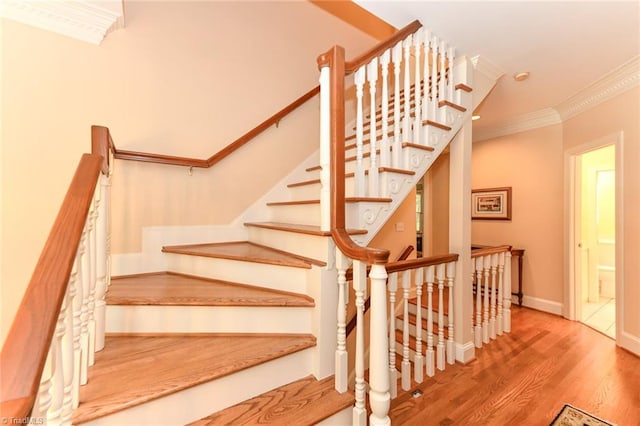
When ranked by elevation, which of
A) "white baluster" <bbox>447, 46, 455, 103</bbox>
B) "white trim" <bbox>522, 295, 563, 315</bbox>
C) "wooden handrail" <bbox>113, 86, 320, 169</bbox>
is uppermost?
"white baluster" <bbox>447, 46, 455, 103</bbox>

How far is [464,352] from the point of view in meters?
2.21

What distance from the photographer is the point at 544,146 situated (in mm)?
3512

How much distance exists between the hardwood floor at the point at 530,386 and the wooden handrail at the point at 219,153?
221cm

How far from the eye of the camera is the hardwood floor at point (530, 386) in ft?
5.41

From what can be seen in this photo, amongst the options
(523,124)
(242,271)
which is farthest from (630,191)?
(242,271)

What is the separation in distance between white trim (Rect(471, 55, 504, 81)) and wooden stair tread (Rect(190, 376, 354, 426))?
8.59ft

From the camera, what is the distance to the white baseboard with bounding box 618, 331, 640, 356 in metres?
2.37

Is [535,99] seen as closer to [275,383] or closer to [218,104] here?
[218,104]

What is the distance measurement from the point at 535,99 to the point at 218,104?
3.38 meters

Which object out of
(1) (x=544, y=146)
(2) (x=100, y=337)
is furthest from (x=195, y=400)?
(1) (x=544, y=146)

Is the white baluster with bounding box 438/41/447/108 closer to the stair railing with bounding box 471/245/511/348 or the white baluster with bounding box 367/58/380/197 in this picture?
the white baluster with bounding box 367/58/380/197

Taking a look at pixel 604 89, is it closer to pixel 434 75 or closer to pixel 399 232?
pixel 434 75

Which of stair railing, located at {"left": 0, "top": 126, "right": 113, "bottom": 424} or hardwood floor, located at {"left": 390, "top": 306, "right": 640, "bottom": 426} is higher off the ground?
stair railing, located at {"left": 0, "top": 126, "right": 113, "bottom": 424}

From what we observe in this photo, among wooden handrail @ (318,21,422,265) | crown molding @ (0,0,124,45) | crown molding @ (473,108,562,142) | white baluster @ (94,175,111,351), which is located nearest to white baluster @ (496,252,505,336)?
crown molding @ (473,108,562,142)
